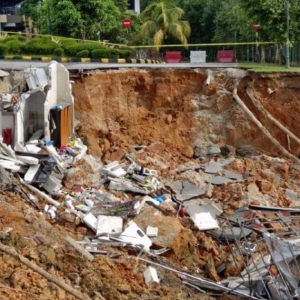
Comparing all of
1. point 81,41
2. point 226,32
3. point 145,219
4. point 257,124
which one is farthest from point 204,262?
point 226,32

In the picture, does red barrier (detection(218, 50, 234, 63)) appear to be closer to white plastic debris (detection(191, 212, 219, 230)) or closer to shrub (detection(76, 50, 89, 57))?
shrub (detection(76, 50, 89, 57))

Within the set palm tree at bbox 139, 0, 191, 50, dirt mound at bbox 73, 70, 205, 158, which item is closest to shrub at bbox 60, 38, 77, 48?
palm tree at bbox 139, 0, 191, 50

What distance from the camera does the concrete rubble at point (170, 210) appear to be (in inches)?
486

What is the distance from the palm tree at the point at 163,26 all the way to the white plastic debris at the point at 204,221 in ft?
79.2

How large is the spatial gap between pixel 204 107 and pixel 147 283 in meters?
10.7

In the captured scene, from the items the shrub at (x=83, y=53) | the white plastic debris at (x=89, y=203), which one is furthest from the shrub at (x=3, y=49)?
the white plastic debris at (x=89, y=203)

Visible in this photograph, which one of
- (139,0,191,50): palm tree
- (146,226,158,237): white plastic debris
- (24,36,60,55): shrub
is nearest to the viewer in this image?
(146,226,158,237): white plastic debris

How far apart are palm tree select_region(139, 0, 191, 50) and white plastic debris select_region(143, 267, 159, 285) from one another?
2757 centimetres

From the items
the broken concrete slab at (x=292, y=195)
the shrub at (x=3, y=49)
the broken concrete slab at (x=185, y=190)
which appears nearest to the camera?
the broken concrete slab at (x=185, y=190)

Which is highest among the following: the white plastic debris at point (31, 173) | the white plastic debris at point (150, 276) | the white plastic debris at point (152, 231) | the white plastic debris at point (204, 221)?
the white plastic debris at point (31, 173)

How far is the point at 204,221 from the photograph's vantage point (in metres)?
15.4

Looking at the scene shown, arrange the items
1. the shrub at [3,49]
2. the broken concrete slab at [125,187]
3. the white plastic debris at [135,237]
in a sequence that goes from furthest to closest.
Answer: the shrub at [3,49] → the broken concrete slab at [125,187] → the white plastic debris at [135,237]

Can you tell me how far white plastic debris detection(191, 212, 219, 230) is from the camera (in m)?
15.2

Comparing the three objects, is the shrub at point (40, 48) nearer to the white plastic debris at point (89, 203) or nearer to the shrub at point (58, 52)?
the shrub at point (58, 52)
